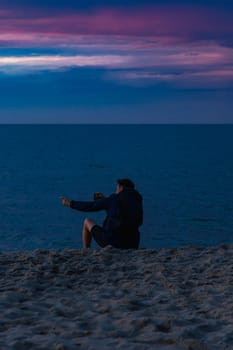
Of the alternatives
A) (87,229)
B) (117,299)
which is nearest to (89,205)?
(87,229)

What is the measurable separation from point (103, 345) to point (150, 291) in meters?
2.39

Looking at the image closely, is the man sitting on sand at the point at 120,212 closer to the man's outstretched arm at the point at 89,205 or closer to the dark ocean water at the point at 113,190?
the man's outstretched arm at the point at 89,205

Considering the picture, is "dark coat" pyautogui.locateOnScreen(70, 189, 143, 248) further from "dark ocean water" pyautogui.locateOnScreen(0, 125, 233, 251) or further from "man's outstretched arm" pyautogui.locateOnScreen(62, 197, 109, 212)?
"dark ocean water" pyautogui.locateOnScreen(0, 125, 233, 251)

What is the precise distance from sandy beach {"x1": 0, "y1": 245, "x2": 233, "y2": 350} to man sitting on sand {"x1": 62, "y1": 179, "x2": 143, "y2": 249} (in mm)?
322

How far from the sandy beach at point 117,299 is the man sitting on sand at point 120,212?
32 cm

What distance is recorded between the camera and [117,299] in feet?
26.3

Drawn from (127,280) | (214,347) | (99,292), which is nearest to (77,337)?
(214,347)

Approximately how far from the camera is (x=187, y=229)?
31359 millimetres

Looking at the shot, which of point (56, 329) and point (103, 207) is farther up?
point (103, 207)

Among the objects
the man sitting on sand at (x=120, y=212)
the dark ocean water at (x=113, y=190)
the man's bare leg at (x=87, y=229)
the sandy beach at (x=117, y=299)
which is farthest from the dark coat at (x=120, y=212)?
the dark ocean water at (x=113, y=190)

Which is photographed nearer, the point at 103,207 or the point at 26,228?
the point at 103,207

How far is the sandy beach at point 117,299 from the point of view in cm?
631

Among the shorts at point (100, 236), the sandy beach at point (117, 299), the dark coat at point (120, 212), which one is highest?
the dark coat at point (120, 212)

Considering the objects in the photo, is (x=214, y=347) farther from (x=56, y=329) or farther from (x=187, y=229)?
(x=187, y=229)
